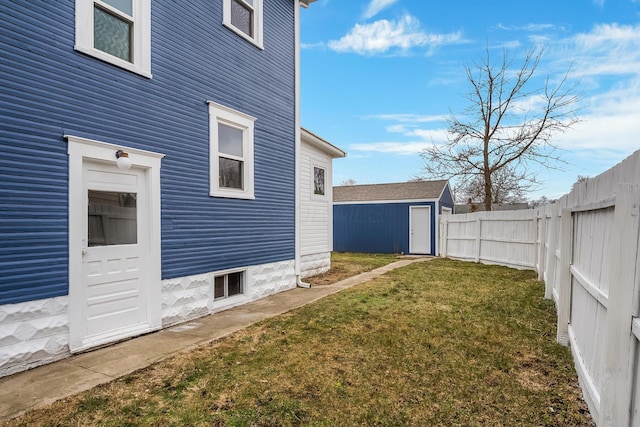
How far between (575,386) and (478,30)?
14.8 metres

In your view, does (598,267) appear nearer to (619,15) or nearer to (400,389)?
(400,389)

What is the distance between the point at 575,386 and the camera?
10.1 ft

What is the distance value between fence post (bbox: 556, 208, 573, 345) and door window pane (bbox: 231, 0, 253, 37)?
6.06 meters

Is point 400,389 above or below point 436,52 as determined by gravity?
below

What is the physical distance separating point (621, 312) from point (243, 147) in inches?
225

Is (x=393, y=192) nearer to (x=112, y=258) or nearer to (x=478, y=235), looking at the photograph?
(x=478, y=235)

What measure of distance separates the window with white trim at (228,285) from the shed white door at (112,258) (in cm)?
147

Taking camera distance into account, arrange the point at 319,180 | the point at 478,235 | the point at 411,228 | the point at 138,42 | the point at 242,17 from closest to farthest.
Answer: the point at 138,42, the point at 242,17, the point at 319,180, the point at 478,235, the point at 411,228

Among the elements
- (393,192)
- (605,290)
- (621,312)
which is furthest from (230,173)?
(393,192)

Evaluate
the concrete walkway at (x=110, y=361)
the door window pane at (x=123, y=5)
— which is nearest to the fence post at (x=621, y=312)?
the concrete walkway at (x=110, y=361)

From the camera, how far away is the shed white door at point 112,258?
399cm

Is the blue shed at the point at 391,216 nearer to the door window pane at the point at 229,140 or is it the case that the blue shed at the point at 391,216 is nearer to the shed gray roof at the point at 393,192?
the shed gray roof at the point at 393,192

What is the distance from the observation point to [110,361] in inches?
144

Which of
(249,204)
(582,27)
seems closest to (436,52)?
(582,27)
